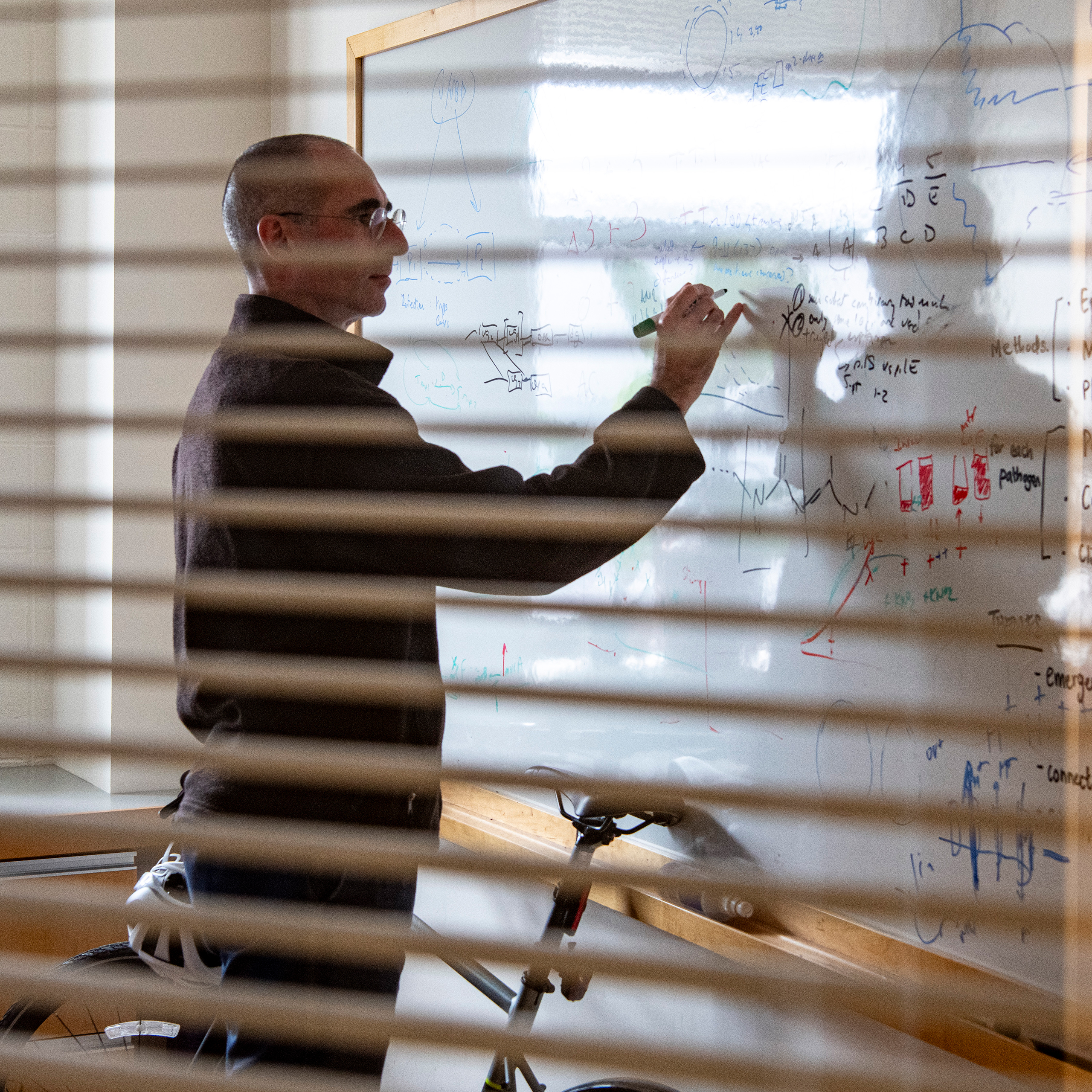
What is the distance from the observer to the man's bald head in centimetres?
141

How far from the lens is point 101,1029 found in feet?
8.58

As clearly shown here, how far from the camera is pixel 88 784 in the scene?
9.14ft

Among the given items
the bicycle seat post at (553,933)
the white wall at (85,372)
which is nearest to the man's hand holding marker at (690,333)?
the bicycle seat post at (553,933)

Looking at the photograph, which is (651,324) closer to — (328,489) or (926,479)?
(926,479)

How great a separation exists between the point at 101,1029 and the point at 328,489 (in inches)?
79.1

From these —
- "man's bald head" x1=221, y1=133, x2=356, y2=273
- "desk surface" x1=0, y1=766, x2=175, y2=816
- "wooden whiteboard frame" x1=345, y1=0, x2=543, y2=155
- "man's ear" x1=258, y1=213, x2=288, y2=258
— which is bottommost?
"desk surface" x1=0, y1=766, x2=175, y2=816

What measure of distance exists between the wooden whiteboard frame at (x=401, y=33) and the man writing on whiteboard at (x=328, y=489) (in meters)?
0.66

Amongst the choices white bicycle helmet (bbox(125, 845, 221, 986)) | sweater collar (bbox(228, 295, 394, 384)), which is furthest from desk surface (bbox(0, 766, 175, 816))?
sweater collar (bbox(228, 295, 394, 384))

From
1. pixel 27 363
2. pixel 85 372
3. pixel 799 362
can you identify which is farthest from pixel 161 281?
pixel 799 362

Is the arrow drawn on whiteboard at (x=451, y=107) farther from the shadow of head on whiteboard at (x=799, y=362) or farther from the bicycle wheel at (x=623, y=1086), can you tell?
the bicycle wheel at (x=623, y=1086)

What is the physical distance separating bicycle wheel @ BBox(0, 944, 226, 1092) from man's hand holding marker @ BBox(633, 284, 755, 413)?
3.72 feet

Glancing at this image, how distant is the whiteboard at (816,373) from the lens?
1.13 metres

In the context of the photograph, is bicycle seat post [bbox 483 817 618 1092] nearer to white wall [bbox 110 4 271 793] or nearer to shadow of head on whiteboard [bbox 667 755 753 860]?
shadow of head on whiteboard [bbox 667 755 753 860]

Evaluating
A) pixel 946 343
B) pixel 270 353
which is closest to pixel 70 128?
pixel 270 353
